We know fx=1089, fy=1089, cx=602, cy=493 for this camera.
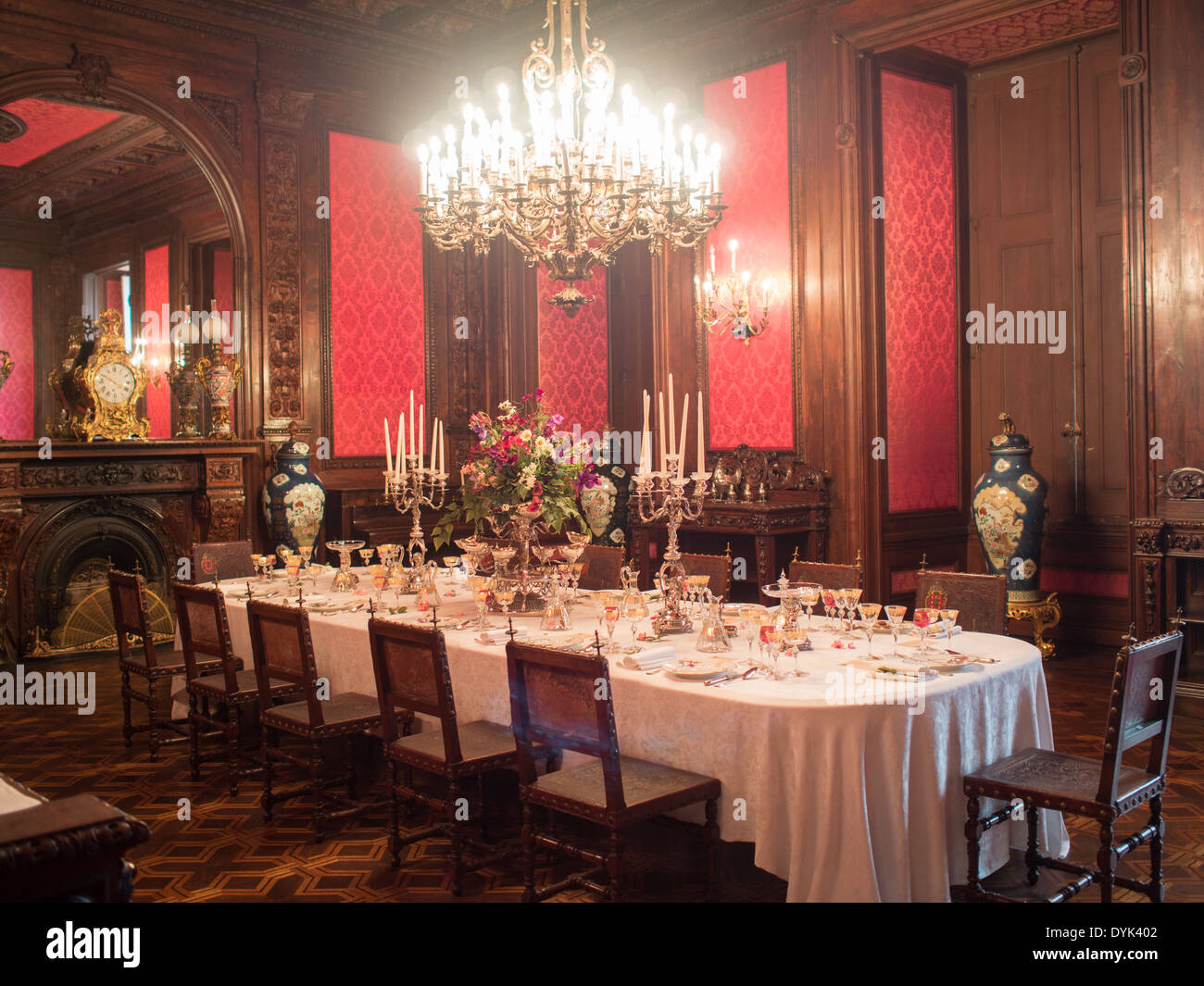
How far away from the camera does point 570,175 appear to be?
4805mm

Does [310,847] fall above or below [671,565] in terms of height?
below

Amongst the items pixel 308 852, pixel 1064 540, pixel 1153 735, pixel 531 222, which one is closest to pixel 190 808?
pixel 308 852

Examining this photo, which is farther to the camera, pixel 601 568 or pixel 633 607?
pixel 601 568

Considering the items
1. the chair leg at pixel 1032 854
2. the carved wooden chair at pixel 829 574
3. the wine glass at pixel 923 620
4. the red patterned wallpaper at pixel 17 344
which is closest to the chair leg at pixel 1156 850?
the chair leg at pixel 1032 854

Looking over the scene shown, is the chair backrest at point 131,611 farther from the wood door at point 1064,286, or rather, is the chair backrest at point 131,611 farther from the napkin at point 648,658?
the wood door at point 1064,286

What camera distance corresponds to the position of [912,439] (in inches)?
291

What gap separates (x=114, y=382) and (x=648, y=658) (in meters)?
5.70

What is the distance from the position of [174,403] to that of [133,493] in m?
3.80

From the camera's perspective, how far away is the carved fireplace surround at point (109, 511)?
7273mm

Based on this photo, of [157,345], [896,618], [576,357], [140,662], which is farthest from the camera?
[157,345]

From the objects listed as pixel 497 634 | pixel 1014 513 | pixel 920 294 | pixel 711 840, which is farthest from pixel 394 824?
pixel 920 294

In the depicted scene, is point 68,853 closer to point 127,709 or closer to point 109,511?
point 127,709

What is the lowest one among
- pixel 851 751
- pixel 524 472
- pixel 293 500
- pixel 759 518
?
pixel 851 751

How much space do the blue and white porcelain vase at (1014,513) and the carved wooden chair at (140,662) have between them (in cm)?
450
